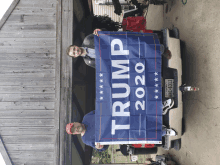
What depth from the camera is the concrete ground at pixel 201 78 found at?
98.9 inches

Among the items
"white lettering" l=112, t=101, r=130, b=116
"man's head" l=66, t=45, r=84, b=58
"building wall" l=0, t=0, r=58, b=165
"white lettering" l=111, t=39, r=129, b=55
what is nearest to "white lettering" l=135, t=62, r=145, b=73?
"white lettering" l=111, t=39, r=129, b=55

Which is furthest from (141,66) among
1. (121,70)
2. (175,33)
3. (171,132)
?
(175,33)

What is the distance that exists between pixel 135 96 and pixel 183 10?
2634 mm

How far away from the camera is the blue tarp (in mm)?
2242

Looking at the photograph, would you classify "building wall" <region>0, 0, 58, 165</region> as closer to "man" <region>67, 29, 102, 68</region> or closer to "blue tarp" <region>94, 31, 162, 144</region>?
"man" <region>67, 29, 102, 68</region>

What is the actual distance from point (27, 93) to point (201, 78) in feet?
11.1

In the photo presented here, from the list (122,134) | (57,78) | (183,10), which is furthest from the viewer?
(183,10)

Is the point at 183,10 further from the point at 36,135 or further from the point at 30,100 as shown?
the point at 36,135

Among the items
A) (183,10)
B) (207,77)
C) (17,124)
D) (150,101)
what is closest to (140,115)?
(150,101)

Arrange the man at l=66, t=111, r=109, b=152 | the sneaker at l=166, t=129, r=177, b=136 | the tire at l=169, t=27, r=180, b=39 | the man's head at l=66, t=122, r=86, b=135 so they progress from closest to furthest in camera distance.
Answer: the man's head at l=66, t=122, r=86, b=135, the man at l=66, t=111, r=109, b=152, the sneaker at l=166, t=129, r=177, b=136, the tire at l=169, t=27, r=180, b=39

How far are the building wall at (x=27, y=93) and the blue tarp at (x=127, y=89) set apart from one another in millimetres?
962

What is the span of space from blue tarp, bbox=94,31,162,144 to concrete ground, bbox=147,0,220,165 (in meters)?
1.09

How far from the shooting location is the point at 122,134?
2236mm

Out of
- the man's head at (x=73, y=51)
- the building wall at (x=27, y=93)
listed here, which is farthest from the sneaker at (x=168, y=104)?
the building wall at (x=27, y=93)
